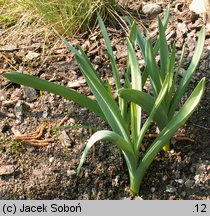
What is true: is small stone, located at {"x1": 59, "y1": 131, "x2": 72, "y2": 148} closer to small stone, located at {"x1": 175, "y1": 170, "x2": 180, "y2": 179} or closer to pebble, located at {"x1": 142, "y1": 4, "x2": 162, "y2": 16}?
small stone, located at {"x1": 175, "y1": 170, "x2": 180, "y2": 179}

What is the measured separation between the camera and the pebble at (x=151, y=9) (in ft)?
8.88

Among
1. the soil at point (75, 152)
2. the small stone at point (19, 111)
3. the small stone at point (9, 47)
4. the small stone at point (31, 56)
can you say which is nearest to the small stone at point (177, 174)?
the soil at point (75, 152)

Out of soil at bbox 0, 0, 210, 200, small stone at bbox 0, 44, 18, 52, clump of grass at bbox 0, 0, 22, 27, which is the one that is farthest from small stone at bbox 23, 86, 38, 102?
clump of grass at bbox 0, 0, 22, 27

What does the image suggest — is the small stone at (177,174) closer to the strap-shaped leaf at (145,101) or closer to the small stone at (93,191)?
the strap-shaped leaf at (145,101)

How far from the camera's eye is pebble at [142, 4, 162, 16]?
8.88 feet

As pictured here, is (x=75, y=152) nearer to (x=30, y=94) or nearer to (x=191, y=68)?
(x=30, y=94)

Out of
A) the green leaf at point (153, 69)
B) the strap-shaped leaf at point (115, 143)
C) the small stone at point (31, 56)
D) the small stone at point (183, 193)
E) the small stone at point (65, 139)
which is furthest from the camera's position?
the small stone at point (31, 56)

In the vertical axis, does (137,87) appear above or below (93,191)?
above

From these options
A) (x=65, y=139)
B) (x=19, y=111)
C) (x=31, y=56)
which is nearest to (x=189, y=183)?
(x=65, y=139)

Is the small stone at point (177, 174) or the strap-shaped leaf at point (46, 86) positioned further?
the small stone at point (177, 174)

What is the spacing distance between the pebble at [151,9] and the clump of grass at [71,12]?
0.19m

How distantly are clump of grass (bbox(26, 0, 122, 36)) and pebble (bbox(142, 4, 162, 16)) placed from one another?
0.61ft

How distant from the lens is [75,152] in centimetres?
212

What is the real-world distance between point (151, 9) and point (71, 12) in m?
0.45
